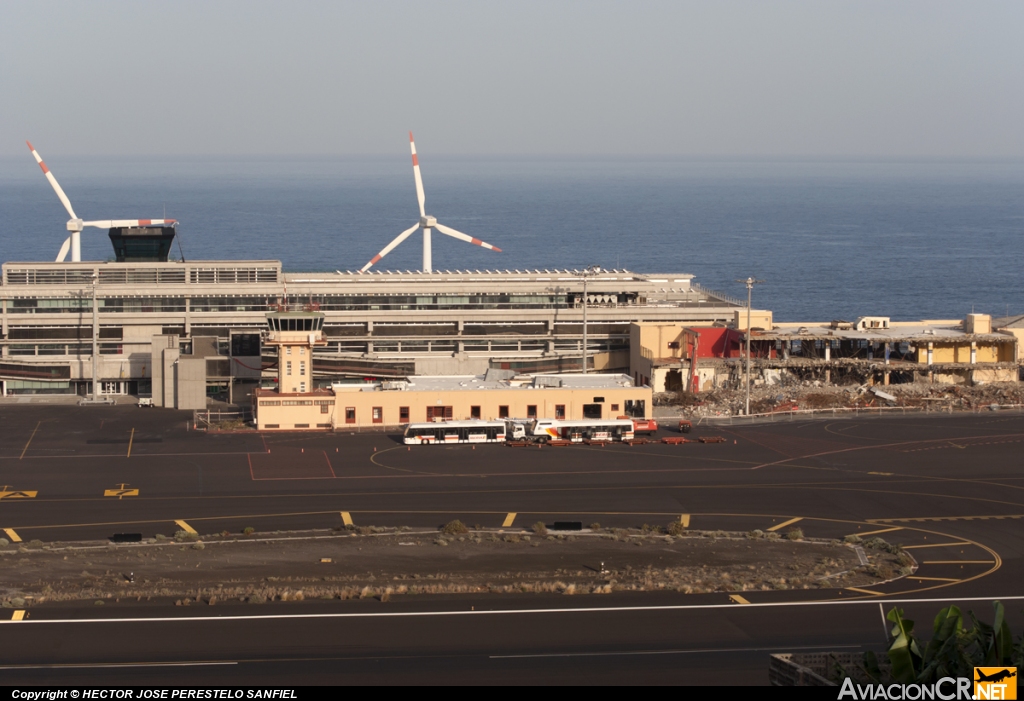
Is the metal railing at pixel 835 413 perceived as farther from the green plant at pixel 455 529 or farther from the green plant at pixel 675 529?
the green plant at pixel 455 529

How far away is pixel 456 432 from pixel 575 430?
798 cm

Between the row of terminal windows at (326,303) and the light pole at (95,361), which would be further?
the row of terminal windows at (326,303)

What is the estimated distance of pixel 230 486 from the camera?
70.4 m

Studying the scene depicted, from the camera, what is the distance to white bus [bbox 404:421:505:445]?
82875 mm

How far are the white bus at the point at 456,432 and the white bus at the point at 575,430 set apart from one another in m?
1.15

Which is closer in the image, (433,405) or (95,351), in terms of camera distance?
(433,405)

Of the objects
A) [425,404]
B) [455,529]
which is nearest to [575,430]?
[425,404]

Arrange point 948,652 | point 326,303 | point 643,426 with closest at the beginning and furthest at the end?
point 948,652 → point 643,426 → point 326,303

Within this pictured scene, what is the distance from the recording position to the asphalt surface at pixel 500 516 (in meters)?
41.3

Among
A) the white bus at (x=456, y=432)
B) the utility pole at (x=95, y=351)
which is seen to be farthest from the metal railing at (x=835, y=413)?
the utility pole at (x=95, y=351)

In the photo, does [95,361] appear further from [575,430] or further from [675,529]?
[675,529]

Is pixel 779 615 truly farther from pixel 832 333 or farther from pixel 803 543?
pixel 832 333

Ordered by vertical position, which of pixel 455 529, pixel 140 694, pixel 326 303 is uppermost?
pixel 326 303

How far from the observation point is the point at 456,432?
83500 millimetres
